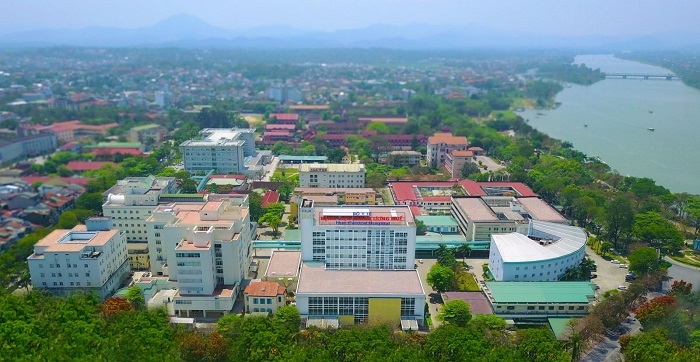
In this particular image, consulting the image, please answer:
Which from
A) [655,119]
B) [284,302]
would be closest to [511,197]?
[284,302]

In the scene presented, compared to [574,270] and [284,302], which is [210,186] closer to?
[284,302]

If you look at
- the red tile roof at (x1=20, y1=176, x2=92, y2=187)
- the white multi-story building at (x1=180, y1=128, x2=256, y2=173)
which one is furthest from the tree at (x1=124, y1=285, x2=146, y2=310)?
the white multi-story building at (x1=180, y1=128, x2=256, y2=173)

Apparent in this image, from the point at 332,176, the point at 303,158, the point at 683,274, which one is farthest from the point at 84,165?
the point at 683,274

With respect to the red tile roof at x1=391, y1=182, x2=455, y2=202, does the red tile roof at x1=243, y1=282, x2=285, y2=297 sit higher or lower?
higher

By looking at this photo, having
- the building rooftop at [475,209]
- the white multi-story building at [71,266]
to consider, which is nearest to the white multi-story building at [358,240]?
the building rooftop at [475,209]

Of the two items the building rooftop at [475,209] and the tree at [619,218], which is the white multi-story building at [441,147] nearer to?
the building rooftop at [475,209]

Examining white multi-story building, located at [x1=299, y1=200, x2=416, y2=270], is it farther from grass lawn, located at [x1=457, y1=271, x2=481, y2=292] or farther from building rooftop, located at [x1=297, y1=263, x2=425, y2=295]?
grass lawn, located at [x1=457, y1=271, x2=481, y2=292]
